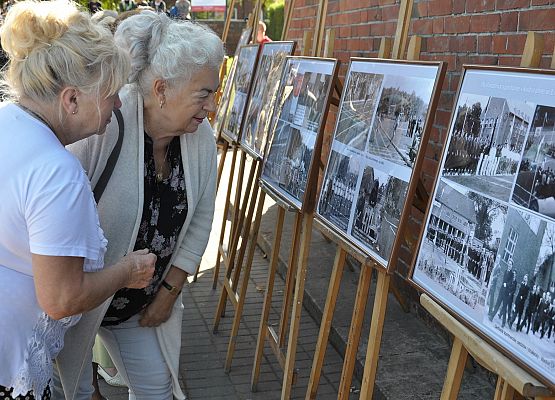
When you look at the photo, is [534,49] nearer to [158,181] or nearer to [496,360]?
[496,360]

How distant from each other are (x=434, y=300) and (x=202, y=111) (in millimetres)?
1091

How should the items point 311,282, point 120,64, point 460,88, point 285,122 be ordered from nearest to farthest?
1. point 120,64
2. point 460,88
3. point 285,122
4. point 311,282

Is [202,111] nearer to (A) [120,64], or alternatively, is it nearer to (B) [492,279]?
(A) [120,64]

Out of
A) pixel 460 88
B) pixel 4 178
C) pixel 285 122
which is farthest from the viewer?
pixel 285 122

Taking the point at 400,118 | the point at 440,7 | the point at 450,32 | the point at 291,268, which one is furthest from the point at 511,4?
the point at 291,268

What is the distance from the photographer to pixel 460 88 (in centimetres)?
206

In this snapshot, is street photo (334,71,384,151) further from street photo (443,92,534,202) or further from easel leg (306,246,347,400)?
street photo (443,92,534,202)

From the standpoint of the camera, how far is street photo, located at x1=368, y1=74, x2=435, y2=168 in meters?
2.26

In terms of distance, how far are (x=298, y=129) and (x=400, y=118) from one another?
0.96 metres

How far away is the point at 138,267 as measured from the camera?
2.14 m

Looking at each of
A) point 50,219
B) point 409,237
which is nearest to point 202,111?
point 50,219

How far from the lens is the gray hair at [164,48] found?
245 cm

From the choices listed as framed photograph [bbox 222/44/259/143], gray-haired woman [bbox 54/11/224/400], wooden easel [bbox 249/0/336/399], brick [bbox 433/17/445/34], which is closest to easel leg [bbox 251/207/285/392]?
wooden easel [bbox 249/0/336/399]

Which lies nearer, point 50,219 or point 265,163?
point 50,219
